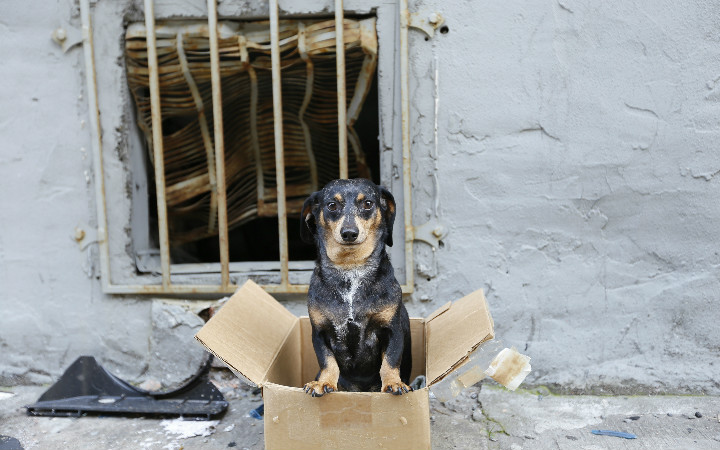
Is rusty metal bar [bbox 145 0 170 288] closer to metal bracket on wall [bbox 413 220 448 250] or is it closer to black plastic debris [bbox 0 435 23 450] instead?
black plastic debris [bbox 0 435 23 450]

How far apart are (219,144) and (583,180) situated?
1.79 meters

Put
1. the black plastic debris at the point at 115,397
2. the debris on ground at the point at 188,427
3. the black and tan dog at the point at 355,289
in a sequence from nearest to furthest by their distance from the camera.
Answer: the black and tan dog at the point at 355,289 < the debris on ground at the point at 188,427 < the black plastic debris at the point at 115,397

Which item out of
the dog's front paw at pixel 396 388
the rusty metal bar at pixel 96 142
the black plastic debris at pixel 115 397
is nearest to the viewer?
the dog's front paw at pixel 396 388

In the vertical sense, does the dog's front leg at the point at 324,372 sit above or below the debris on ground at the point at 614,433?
above

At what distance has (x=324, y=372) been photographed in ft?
7.20

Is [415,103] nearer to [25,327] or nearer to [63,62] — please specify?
[63,62]

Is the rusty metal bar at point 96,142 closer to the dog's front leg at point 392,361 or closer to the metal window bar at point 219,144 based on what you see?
the metal window bar at point 219,144

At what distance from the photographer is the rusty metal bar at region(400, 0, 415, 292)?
2967 mm

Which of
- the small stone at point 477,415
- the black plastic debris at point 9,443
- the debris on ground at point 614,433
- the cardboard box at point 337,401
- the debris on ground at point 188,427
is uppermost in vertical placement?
the cardboard box at point 337,401

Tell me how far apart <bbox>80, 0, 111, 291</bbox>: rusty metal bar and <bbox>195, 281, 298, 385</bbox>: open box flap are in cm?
96

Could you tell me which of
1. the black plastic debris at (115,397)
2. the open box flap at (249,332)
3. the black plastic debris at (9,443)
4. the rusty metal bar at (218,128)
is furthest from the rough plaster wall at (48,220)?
the open box flap at (249,332)

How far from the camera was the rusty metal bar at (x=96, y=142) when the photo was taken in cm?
306

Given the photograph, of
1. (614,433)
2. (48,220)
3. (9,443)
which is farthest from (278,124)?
(614,433)

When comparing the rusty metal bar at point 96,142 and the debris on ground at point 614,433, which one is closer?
the debris on ground at point 614,433
